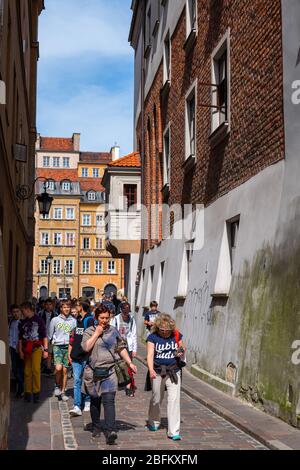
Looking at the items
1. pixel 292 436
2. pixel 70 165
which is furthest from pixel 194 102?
pixel 70 165

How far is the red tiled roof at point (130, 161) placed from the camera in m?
31.4

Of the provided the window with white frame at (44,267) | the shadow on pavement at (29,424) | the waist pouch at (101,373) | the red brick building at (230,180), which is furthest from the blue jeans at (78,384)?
the window with white frame at (44,267)

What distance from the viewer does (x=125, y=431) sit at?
27.6 feet

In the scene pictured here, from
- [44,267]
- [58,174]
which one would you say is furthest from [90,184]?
[44,267]

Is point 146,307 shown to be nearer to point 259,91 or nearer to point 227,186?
point 227,186

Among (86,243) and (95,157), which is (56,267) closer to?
(86,243)

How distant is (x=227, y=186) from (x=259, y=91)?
8.34 ft

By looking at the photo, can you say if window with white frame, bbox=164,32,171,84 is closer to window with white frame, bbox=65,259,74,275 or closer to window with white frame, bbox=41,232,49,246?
window with white frame, bbox=65,259,74,275

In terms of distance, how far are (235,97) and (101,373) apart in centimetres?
708

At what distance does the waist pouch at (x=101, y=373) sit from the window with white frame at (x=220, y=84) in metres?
7.41

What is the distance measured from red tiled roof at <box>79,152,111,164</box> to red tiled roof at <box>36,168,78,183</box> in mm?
3652

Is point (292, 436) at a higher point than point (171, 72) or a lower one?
lower

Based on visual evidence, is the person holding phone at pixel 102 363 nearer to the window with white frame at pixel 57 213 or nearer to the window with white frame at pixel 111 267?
the window with white frame at pixel 111 267

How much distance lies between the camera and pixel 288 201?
30.9ft
